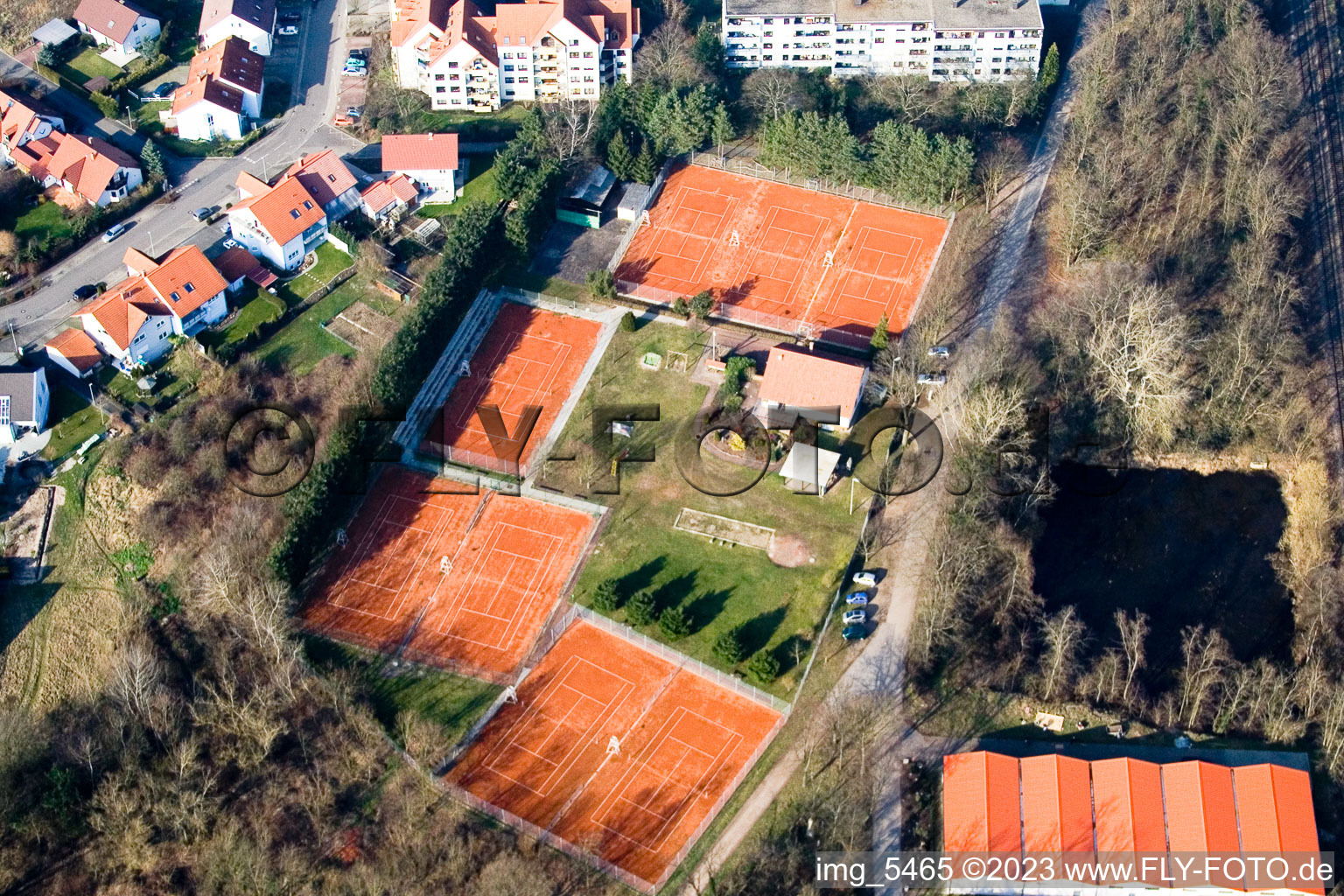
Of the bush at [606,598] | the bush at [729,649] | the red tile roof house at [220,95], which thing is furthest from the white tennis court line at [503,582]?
the red tile roof house at [220,95]

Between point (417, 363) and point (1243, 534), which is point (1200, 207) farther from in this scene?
point (417, 363)

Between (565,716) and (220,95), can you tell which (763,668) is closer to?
(565,716)

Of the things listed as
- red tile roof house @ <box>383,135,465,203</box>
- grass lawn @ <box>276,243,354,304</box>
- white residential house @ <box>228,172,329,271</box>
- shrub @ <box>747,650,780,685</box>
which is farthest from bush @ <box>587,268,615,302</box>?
shrub @ <box>747,650,780,685</box>

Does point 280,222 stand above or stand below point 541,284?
above

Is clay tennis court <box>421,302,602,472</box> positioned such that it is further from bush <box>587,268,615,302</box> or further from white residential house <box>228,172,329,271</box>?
white residential house <box>228,172,329,271</box>

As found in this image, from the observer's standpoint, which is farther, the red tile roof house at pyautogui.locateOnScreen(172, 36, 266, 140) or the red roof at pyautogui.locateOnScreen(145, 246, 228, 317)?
the red tile roof house at pyautogui.locateOnScreen(172, 36, 266, 140)

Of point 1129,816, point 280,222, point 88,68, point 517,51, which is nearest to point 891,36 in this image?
point 517,51

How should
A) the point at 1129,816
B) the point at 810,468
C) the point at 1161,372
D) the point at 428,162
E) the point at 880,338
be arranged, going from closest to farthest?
the point at 1129,816
the point at 810,468
the point at 1161,372
the point at 880,338
the point at 428,162

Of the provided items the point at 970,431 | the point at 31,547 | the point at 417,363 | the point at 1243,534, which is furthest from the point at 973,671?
the point at 31,547
